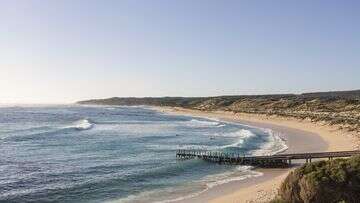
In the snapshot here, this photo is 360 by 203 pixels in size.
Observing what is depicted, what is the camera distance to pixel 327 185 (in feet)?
64.8

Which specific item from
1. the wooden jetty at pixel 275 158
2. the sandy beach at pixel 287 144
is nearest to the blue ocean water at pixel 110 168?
the sandy beach at pixel 287 144

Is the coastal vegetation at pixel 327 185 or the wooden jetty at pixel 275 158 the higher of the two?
the coastal vegetation at pixel 327 185

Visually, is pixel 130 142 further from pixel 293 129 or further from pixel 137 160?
pixel 293 129

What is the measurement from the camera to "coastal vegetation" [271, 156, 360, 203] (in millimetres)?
19719

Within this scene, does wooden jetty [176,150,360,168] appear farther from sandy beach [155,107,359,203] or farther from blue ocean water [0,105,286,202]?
sandy beach [155,107,359,203]

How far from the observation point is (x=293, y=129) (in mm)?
84625

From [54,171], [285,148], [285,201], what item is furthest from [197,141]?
[285,201]

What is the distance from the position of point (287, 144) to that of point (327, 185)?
1749 inches

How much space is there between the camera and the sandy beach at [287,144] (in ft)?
107

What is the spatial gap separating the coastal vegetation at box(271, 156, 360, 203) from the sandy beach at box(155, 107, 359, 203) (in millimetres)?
8899

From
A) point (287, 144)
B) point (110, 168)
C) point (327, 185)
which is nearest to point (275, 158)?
point (110, 168)

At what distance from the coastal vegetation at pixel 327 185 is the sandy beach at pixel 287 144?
29.2ft

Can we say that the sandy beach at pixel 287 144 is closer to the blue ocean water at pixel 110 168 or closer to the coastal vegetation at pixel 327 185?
the blue ocean water at pixel 110 168

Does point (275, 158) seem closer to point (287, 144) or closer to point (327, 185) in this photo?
point (287, 144)
